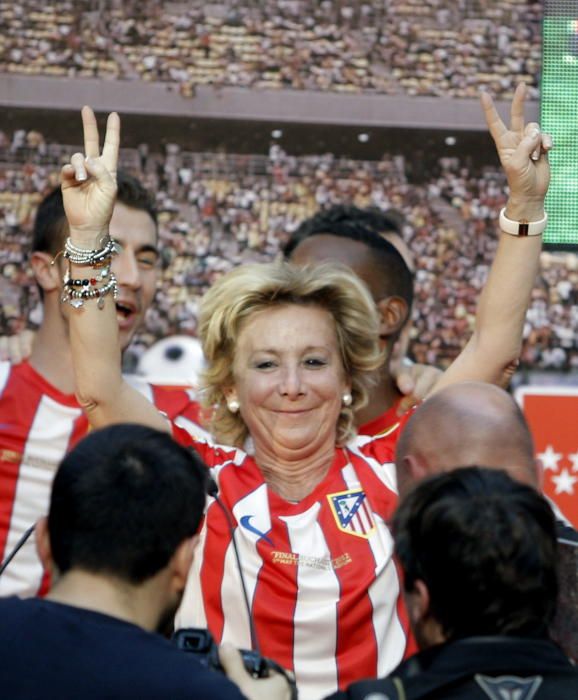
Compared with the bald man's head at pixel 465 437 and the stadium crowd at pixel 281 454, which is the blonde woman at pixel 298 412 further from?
the bald man's head at pixel 465 437

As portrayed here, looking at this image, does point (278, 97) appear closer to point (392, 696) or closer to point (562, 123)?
point (562, 123)

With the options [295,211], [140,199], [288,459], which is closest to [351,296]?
[288,459]

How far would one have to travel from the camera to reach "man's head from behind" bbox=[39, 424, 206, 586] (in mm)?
1537

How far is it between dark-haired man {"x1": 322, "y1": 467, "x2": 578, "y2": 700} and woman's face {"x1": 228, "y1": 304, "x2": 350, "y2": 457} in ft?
3.03

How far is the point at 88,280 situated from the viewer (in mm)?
2303

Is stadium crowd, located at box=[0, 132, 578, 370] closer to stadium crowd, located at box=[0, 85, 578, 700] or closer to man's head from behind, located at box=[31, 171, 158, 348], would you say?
stadium crowd, located at box=[0, 85, 578, 700]

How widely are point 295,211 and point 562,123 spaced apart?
893mm

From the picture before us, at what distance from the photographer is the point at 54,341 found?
3.08 metres

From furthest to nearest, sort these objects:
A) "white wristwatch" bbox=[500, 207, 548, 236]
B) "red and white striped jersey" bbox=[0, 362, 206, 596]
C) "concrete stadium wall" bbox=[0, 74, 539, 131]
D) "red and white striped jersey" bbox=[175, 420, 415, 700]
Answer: "concrete stadium wall" bbox=[0, 74, 539, 131]
"red and white striped jersey" bbox=[0, 362, 206, 596]
"white wristwatch" bbox=[500, 207, 548, 236]
"red and white striped jersey" bbox=[175, 420, 415, 700]

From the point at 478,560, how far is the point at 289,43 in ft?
9.24

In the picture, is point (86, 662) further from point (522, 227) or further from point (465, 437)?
point (522, 227)

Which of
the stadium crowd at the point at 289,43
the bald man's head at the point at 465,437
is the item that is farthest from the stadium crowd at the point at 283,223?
the bald man's head at the point at 465,437

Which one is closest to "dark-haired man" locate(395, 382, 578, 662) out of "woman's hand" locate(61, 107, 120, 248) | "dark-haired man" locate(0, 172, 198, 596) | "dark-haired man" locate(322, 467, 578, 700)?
"dark-haired man" locate(322, 467, 578, 700)

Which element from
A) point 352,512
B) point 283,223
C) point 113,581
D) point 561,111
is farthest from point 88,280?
point 561,111
